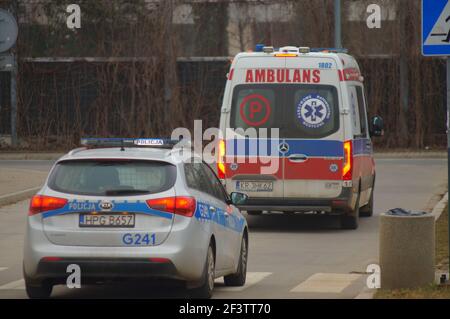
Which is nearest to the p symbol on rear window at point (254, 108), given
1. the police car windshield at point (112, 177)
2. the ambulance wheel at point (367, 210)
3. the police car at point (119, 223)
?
the ambulance wheel at point (367, 210)

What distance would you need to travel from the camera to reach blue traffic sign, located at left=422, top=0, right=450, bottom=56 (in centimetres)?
1162

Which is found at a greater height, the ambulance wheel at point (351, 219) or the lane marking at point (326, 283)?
the lane marking at point (326, 283)

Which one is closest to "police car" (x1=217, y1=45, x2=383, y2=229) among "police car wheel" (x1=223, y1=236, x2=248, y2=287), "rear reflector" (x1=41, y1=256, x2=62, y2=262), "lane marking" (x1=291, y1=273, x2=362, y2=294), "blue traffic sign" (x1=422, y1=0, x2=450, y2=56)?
"lane marking" (x1=291, y1=273, x2=362, y2=294)

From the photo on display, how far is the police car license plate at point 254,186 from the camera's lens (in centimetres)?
1848

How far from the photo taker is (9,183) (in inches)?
1011

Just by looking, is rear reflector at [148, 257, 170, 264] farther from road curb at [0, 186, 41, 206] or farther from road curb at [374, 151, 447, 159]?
road curb at [374, 151, 447, 159]

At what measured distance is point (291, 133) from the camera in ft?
60.6

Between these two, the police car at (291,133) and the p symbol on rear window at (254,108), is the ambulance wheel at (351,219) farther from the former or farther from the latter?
the p symbol on rear window at (254,108)

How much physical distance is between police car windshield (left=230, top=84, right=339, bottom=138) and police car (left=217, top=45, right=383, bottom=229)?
1cm

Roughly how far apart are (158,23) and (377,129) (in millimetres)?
18244

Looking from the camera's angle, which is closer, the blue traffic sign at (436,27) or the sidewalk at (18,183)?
the blue traffic sign at (436,27)

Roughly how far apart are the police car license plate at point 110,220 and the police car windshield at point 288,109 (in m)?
7.63

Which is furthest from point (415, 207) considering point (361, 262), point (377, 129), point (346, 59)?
point (361, 262)

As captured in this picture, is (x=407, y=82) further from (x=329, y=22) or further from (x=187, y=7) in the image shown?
(x=187, y=7)
